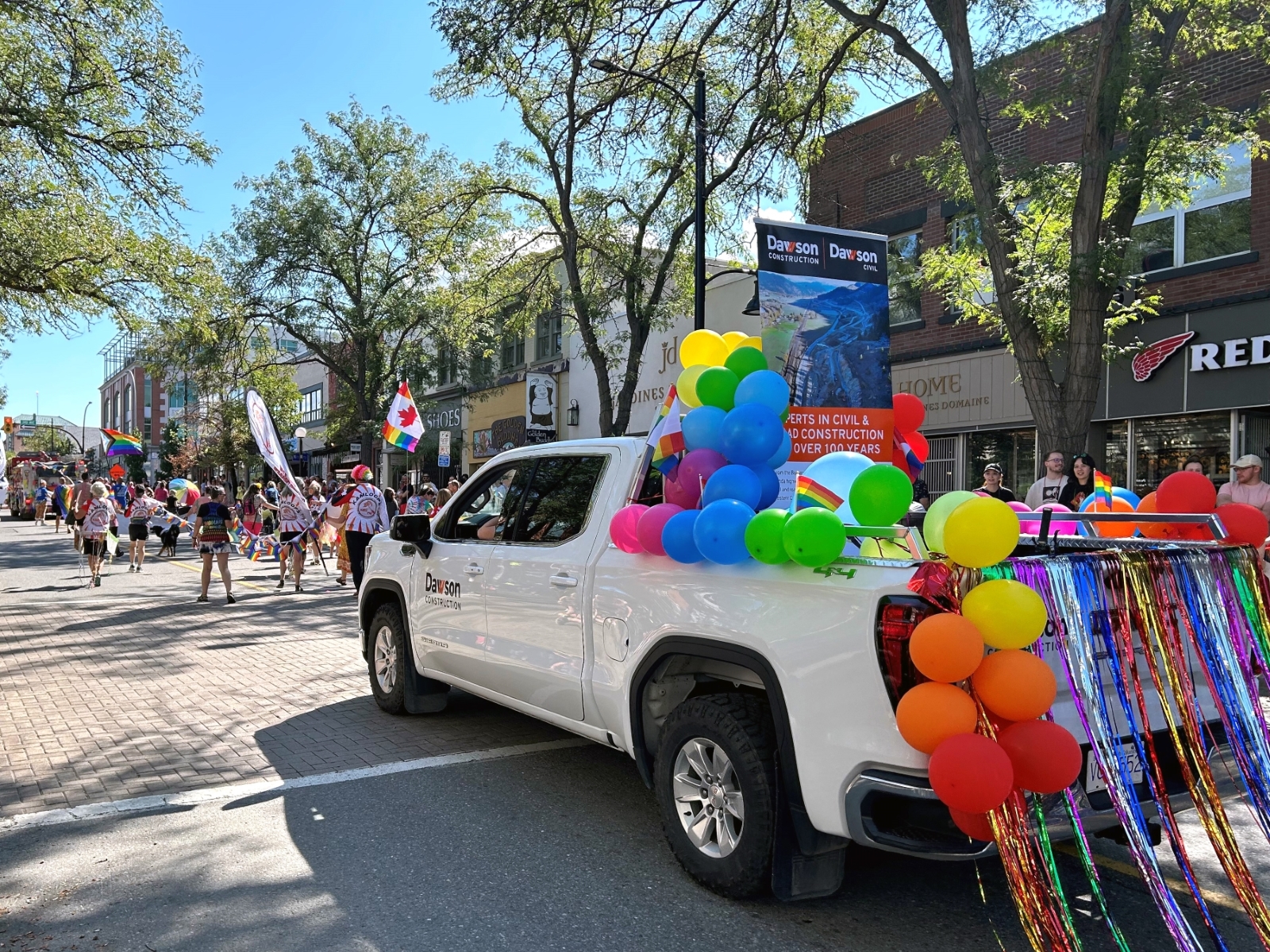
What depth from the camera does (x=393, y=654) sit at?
644cm

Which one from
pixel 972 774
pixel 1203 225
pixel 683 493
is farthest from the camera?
pixel 1203 225

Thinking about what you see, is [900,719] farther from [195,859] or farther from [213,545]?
[213,545]

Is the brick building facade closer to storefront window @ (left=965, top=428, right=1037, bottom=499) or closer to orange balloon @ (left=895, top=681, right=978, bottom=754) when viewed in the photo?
storefront window @ (left=965, top=428, right=1037, bottom=499)

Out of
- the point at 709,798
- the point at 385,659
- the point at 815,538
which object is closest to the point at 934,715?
the point at 815,538

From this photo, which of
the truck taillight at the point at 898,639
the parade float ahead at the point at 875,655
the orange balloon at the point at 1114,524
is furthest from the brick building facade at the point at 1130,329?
the truck taillight at the point at 898,639

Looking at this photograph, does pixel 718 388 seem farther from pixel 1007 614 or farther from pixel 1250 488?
pixel 1250 488

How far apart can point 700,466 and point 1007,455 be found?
43.9 feet

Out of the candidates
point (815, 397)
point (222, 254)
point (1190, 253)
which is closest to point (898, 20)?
point (1190, 253)

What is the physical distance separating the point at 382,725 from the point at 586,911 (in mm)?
3114

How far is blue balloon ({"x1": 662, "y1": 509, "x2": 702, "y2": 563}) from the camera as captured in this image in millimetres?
3643

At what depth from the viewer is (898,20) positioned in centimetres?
1152

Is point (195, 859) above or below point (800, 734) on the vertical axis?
below

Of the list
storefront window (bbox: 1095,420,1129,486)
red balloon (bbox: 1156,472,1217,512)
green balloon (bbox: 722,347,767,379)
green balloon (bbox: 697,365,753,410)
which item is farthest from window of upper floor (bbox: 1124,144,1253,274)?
green balloon (bbox: 697,365,753,410)

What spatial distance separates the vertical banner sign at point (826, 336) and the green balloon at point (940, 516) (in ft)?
6.48
